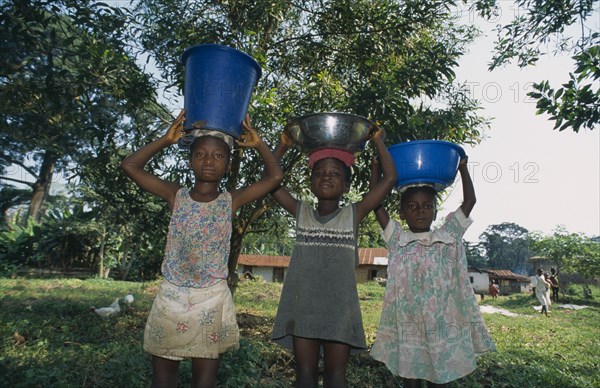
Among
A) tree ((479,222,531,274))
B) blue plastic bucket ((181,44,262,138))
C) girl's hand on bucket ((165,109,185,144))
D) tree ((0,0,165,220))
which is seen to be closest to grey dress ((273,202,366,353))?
blue plastic bucket ((181,44,262,138))

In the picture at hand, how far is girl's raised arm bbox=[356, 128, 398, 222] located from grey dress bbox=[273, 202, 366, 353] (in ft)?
0.21

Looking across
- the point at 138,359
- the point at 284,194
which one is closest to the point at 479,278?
the point at 138,359

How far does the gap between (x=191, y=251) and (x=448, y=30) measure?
19.1 ft

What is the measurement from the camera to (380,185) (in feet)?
8.01

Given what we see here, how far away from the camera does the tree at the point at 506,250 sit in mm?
79875

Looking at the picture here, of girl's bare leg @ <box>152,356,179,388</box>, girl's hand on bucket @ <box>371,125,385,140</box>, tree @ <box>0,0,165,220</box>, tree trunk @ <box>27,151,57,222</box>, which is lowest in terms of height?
girl's bare leg @ <box>152,356,179,388</box>

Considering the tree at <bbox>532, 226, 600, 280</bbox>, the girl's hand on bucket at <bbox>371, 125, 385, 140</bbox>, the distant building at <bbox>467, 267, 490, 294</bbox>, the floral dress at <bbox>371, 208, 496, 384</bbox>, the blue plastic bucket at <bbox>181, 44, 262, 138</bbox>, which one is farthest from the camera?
the distant building at <bbox>467, 267, 490, 294</bbox>

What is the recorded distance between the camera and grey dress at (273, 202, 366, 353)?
2.12 meters

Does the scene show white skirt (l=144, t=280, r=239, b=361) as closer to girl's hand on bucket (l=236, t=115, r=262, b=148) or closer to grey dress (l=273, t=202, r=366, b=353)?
grey dress (l=273, t=202, r=366, b=353)

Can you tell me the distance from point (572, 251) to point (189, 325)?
27060mm

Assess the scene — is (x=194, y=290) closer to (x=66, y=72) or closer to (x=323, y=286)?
(x=323, y=286)

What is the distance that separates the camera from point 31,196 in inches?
941

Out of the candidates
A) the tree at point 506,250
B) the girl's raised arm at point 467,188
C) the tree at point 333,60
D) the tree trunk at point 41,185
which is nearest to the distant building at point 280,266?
the tree trunk at point 41,185

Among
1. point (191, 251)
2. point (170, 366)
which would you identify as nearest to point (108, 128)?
point (191, 251)
